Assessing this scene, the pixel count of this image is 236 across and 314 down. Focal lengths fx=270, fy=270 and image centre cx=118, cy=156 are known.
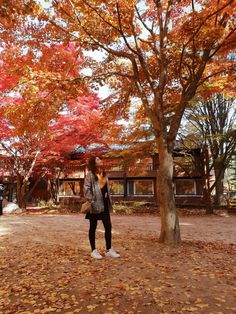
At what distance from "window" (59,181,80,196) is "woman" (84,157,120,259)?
2303 centimetres

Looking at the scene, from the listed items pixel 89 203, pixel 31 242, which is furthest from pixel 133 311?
pixel 31 242

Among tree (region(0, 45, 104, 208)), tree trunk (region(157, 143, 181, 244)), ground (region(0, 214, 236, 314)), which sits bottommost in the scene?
ground (region(0, 214, 236, 314))

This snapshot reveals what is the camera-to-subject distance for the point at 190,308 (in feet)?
10.2

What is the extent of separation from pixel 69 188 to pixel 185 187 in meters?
12.0

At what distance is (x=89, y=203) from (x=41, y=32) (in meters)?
5.36

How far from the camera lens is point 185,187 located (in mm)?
23562

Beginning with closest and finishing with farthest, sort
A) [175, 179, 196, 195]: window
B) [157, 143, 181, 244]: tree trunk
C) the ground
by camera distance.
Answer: the ground → [157, 143, 181, 244]: tree trunk → [175, 179, 196, 195]: window

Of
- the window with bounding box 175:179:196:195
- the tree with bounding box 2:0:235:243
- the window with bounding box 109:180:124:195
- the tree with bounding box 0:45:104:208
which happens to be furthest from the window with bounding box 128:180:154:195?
the tree with bounding box 2:0:235:243

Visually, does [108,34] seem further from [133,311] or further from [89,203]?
[133,311]

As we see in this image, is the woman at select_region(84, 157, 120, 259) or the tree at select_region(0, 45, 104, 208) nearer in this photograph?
the woman at select_region(84, 157, 120, 259)

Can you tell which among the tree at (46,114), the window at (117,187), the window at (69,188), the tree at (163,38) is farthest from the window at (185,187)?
the tree at (163,38)

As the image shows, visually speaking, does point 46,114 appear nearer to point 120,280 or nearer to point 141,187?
point 120,280

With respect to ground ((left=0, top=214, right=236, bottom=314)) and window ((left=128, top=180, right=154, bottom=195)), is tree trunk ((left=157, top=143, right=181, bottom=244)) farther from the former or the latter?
window ((left=128, top=180, right=154, bottom=195))

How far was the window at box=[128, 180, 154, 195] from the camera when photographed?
81.9 feet
